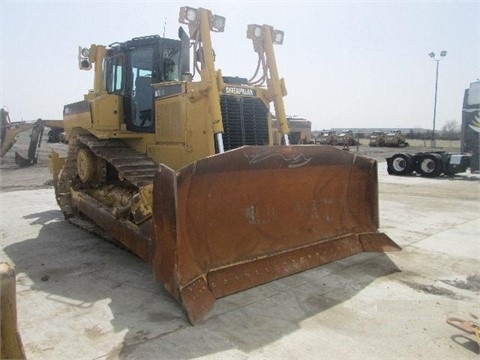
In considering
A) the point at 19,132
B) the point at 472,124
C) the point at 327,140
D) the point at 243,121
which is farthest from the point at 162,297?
the point at 327,140

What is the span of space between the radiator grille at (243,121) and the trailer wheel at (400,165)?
41.9 feet

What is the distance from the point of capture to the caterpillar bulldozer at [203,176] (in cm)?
390

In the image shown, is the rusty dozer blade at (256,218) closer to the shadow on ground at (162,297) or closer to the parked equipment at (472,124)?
the shadow on ground at (162,297)

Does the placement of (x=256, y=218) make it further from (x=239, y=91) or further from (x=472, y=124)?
(x=472, y=124)

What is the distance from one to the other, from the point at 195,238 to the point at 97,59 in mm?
4985

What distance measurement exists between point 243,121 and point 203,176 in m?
2.23

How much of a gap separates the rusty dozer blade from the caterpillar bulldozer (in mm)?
13

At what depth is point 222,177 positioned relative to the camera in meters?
4.09

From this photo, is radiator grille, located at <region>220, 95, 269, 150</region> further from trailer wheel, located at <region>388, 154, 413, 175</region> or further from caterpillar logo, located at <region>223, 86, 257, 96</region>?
trailer wheel, located at <region>388, 154, 413, 175</region>

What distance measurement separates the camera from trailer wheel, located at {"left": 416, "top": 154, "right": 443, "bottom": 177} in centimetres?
1652

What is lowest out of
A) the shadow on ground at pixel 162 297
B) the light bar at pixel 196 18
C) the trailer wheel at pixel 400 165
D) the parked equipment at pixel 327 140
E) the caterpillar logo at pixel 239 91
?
the shadow on ground at pixel 162 297

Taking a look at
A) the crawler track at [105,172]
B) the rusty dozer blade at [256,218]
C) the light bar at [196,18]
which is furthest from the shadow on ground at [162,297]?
the light bar at [196,18]

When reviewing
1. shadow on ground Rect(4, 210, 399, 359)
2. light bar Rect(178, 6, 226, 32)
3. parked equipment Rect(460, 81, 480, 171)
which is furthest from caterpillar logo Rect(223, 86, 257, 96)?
parked equipment Rect(460, 81, 480, 171)

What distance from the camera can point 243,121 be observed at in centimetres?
592
